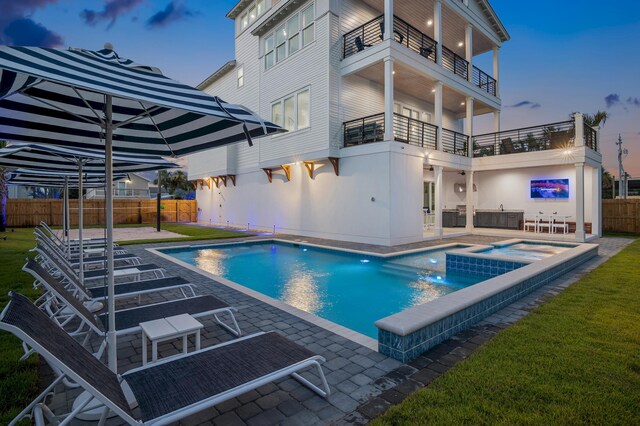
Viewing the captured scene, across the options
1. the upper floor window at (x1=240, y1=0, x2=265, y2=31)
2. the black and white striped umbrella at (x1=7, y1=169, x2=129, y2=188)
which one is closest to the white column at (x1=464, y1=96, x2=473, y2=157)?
the upper floor window at (x1=240, y1=0, x2=265, y2=31)

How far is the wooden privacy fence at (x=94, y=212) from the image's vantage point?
803 inches

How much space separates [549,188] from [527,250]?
23.4 ft

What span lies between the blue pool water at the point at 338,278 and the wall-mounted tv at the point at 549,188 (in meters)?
7.51

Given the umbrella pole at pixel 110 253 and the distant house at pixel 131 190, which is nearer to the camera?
the umbrella pole at pixel 110 253

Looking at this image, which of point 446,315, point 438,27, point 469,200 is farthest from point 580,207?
point 446,315

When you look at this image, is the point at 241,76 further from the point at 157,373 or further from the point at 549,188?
the point at 157,373

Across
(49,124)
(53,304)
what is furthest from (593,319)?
(53,304)

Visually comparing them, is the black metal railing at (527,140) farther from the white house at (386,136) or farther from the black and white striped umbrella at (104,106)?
the black and white striped umbrella at (104,106)

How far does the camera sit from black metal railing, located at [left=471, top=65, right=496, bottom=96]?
16875mm

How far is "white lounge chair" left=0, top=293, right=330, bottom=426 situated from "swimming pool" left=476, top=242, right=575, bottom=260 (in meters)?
9.10

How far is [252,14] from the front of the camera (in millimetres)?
17984

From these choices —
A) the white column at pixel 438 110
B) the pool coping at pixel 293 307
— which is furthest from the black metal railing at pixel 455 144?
the pool coping at pixel 293 307

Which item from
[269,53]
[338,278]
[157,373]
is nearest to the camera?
[157,373]

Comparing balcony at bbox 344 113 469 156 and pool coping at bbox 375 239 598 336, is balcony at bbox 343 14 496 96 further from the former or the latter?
pool coping at bbox 375 239 598 336
